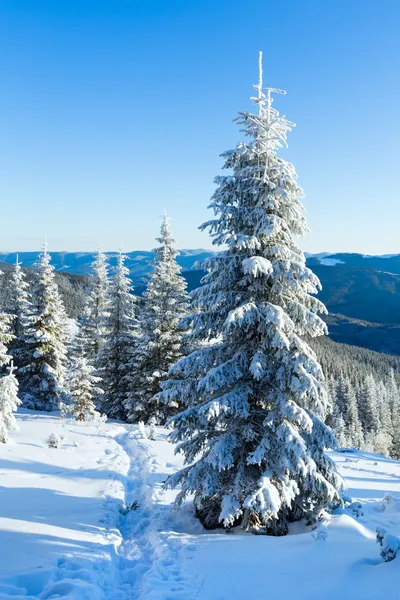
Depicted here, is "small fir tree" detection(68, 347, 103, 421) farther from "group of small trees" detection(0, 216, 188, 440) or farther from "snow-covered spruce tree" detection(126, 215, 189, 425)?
"snow-covered spruce tree" detection(126, 215, 189, 425)

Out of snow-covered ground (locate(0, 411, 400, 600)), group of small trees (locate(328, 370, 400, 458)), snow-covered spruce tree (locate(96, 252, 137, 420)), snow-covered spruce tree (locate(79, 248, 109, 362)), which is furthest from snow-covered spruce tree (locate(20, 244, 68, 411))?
group of small trees (locate(328, 370, 400, 458))

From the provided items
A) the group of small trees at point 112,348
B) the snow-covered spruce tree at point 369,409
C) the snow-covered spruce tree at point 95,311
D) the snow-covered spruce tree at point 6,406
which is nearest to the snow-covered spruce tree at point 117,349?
the group of small trees at point 112,348

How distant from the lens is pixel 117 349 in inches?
1116

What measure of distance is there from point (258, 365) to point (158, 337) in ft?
→ 53.4

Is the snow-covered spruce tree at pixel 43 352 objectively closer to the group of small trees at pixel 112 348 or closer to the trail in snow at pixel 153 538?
the group of small trees at pixel 112 348

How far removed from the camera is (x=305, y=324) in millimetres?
8539

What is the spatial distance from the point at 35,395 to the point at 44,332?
4.84m

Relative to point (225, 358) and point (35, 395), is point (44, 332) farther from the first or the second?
point (225, 358)

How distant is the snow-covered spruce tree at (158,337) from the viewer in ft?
76.9

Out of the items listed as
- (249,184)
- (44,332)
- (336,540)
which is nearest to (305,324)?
(249,184)

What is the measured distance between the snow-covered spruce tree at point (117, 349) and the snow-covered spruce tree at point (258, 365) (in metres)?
19.3

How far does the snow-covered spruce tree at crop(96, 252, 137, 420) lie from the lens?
28062mm

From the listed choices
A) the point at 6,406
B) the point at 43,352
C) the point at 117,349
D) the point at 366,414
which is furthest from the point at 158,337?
the point at 366,414

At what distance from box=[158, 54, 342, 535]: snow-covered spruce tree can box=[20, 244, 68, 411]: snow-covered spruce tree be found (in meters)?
19.8
